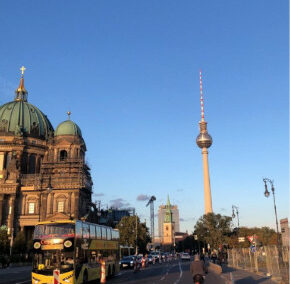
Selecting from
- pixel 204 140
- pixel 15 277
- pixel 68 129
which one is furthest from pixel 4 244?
pixel 204 140

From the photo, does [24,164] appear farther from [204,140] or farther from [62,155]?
[204,140]

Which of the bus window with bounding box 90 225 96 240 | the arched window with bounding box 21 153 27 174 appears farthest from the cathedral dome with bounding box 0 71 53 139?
the bus window with bounding box 90 225 96 240

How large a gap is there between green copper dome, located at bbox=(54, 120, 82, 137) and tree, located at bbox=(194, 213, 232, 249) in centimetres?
4198

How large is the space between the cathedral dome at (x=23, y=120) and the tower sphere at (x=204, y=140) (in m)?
53.3

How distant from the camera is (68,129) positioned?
3521 inches

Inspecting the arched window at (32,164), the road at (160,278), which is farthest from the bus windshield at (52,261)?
the arched window at (32,164)

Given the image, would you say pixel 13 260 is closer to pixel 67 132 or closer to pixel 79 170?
pixel 79 170

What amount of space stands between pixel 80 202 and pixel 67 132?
1936cm

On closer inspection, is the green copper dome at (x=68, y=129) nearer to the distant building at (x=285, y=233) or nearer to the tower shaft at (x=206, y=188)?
the tower shaft at (x=206, y=188)

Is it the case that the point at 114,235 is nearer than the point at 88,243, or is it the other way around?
the point at 88,243

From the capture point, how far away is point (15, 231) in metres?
77.9

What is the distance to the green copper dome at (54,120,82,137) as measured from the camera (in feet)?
293

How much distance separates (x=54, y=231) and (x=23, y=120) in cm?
7992

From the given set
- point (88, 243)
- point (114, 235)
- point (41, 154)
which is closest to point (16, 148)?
point (41, 154)
